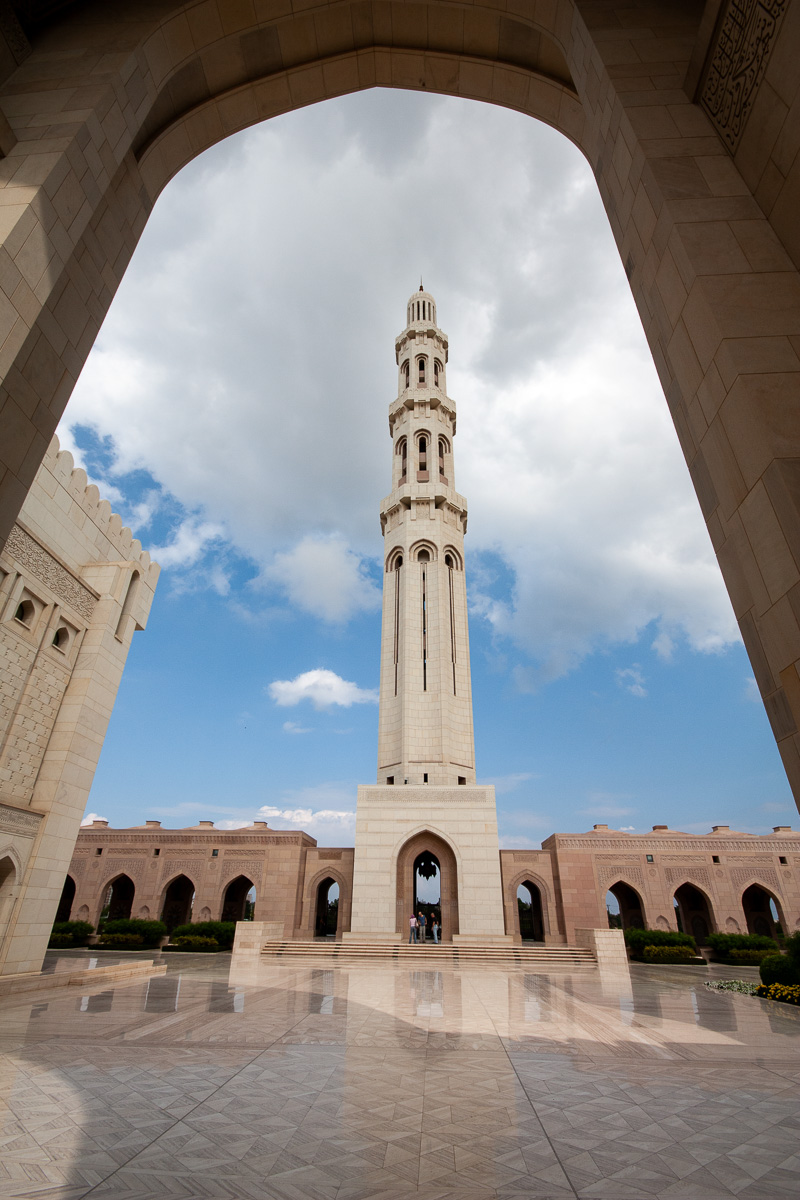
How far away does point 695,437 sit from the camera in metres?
3.22

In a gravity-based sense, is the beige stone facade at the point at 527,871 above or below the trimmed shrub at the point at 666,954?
above

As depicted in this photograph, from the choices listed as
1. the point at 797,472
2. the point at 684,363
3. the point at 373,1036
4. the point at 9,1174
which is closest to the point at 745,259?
the point at 684,363

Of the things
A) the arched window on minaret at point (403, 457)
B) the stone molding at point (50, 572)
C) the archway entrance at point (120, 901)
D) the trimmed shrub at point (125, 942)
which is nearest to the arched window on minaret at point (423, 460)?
the arched window on minaret at point (403, 457)

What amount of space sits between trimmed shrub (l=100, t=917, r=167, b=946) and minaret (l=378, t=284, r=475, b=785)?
8849 millimetres

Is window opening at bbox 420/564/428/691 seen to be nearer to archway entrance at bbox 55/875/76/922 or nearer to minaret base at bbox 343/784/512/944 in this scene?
minaret base at bbox 343/784/512/944

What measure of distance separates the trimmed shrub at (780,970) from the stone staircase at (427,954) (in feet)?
18.5

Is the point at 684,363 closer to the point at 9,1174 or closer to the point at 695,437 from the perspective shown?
the point at 695,437

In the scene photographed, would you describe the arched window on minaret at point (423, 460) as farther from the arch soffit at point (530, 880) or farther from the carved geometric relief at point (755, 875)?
the carved geometric relief at point (755, 875)

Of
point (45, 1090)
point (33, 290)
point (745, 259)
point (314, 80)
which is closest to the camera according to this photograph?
point (745, 259)

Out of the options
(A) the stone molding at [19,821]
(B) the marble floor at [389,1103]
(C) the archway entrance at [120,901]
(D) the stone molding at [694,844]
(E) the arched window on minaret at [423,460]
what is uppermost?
(E) the arched window on minaret at [423,460]

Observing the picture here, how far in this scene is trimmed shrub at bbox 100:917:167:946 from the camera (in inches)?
822

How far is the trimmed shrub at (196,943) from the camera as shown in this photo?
2005cm

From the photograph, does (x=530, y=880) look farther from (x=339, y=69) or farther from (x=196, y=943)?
(x=339, y=69)

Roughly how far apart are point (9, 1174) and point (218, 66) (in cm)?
693
